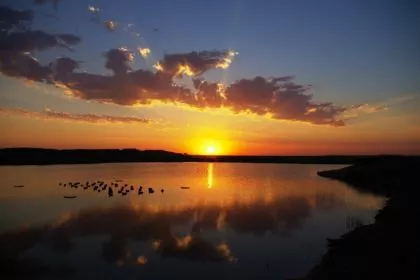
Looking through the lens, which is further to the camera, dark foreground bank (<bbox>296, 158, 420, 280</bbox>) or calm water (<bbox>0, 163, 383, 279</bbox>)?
calm water (<bbox>0, 163, 383, 279</bbox>)

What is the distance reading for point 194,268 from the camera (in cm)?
1836

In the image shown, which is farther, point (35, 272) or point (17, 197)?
point (17, 197)

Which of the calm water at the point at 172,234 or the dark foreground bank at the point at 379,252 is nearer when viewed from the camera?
the dark foreground bank at the point at 379,252

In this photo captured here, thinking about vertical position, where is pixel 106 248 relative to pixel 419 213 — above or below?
below

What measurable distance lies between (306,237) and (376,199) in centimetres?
2501

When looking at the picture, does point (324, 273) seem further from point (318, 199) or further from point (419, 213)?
point (318, 199)

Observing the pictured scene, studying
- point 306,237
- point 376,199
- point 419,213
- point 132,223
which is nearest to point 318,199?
point 376,199

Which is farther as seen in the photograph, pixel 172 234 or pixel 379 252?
pixel 172 234

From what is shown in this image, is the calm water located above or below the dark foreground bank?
below

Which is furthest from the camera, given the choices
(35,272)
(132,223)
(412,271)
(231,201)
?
(231,201)

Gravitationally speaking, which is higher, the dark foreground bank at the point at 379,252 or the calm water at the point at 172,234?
the dark foreground bank at the point at 379,252

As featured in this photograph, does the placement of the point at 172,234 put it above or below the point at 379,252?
below

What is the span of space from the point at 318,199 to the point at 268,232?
73.9 feet

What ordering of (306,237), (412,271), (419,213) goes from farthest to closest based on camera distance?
(419,213)
(306,237)
(412,271)
